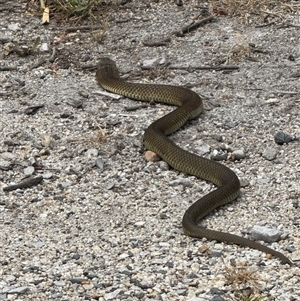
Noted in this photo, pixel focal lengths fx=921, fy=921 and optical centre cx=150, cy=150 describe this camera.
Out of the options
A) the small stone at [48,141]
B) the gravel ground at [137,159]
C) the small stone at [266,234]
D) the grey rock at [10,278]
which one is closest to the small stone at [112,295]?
the gravel ground at [137,159]

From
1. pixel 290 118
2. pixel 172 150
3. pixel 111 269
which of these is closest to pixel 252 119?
pixel 290 118

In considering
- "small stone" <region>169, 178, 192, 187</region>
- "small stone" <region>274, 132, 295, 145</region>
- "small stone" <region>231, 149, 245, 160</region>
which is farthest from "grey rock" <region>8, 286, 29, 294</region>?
"small stone" <region>274, 132, 295, 145</region>

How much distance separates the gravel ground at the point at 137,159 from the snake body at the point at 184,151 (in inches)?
3.1

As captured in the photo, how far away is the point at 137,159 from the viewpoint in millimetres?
8336

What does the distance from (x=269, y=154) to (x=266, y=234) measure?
1631 millimetres

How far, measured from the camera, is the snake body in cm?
679

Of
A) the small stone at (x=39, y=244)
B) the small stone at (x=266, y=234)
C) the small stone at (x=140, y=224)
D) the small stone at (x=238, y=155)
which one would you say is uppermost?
the small stone at (x=266, y=234)

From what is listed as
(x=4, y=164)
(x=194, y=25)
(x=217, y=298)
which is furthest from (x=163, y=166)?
(x=194, y=25)

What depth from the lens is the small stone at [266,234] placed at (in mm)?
6652

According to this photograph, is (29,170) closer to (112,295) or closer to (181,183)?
(181,183)

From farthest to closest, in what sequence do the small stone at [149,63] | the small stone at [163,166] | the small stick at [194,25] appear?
the small stick at [194,25] < the small stone at [149,63] < the small stone at [163,166]

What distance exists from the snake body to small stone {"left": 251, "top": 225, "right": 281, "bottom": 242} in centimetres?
14

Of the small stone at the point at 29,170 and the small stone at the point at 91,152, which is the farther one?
the small stone at the point at 91,152

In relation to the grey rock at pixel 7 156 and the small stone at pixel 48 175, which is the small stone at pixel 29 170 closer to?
the small stone at pixel 48 175
